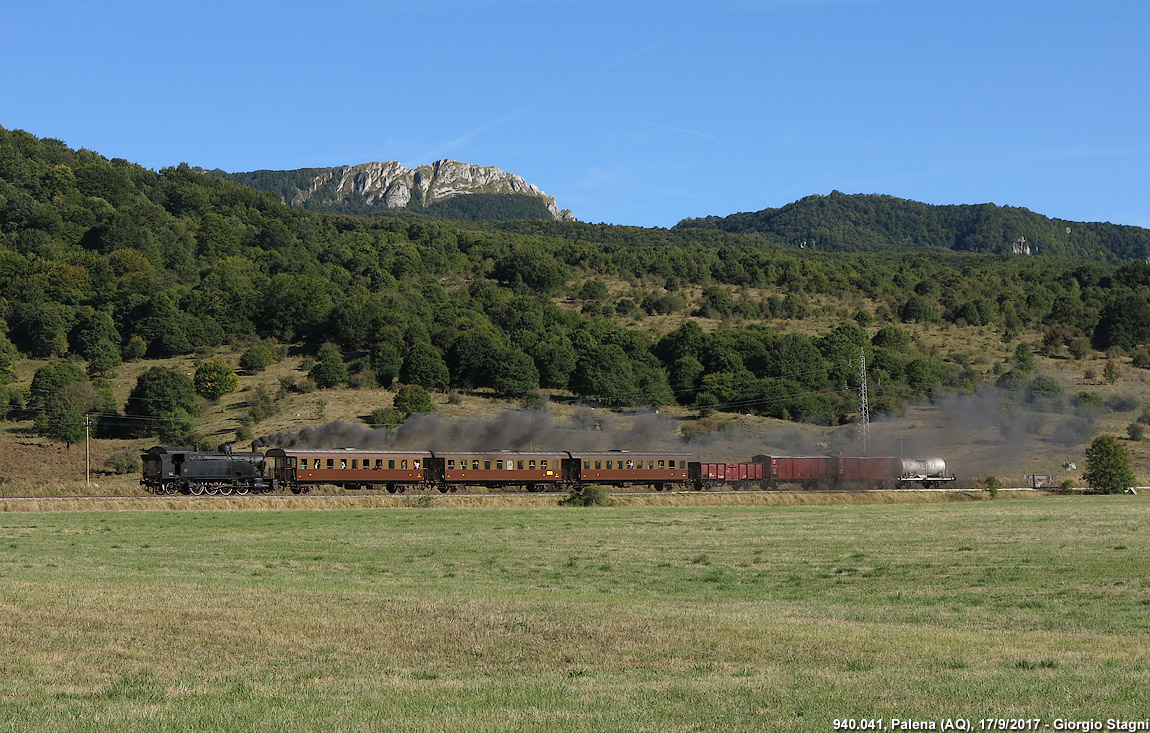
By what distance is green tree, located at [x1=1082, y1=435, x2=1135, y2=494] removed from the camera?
7212 centimetres

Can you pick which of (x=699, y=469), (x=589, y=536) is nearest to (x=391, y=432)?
(x=699, y=469)

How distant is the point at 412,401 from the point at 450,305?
4340 cm

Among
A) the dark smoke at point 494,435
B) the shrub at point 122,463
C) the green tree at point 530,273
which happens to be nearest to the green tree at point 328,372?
the dark smoke at point 494,435

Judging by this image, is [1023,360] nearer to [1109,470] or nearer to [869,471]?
[869,471]

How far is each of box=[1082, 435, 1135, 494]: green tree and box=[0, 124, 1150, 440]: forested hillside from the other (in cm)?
3862

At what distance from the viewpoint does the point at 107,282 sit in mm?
142000

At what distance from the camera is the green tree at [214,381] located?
358 ft

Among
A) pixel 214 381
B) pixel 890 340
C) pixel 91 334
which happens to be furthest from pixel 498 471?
pixel 890 340

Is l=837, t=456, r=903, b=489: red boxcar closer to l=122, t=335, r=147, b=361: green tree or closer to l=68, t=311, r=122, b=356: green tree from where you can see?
l=122, t=335, r=147, b=361: green tree

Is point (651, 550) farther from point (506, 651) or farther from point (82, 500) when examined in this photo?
point (82, 500)

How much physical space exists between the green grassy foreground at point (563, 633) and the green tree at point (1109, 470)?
41.1 metres

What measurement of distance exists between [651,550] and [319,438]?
59227 millimetres

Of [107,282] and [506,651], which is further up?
[107,282]

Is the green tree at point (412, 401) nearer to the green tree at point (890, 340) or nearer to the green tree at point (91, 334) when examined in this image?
the green tree at point (91, 334)
